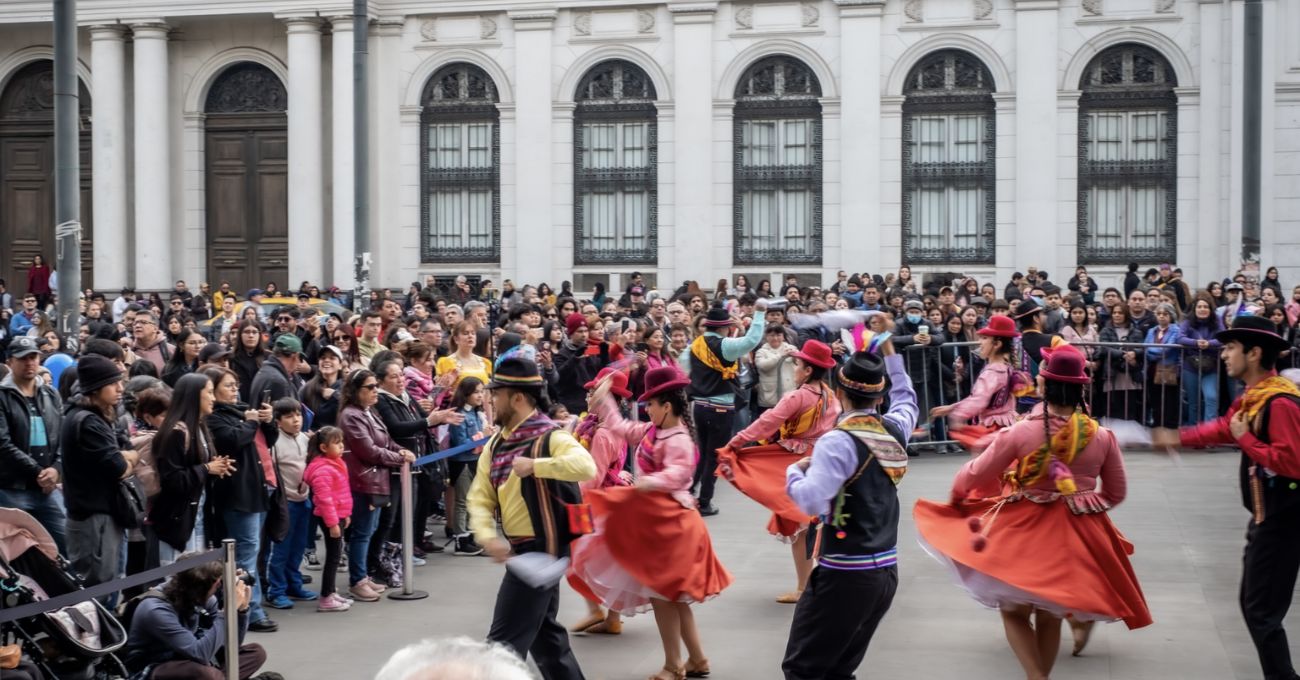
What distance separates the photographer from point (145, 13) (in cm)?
3228

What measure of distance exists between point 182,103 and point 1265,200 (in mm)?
22125

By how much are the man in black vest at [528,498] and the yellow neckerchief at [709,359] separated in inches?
261

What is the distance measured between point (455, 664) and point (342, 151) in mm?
29187

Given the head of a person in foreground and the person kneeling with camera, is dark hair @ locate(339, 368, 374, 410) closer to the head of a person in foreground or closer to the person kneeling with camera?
the person kneeling with camera

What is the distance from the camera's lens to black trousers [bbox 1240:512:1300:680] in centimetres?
802

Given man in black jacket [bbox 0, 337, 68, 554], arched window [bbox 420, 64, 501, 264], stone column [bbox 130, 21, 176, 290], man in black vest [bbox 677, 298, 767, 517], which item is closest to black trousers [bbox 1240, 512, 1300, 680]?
man in black vest [bbox 677, 298, 767, 517]

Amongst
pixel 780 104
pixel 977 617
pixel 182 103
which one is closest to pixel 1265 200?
pixel 780 104

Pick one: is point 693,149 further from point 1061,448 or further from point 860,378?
point 860,378

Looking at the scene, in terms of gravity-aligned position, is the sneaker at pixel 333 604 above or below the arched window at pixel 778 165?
below

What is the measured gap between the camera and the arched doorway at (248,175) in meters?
33.1

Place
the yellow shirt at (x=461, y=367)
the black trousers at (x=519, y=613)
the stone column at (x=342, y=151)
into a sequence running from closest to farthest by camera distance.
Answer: the black trousers at (x=519, y=613) < the yellow shirt at (x=461, y=367) < the stone column at (x=342, y=151)

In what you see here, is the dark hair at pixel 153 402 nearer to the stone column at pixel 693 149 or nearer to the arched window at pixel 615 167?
the stone column at pixel 693 149

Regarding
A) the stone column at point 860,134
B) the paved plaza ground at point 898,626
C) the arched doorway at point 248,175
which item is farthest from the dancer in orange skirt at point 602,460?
the arched doorway at point 248,175

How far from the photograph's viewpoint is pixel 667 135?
101 ft
